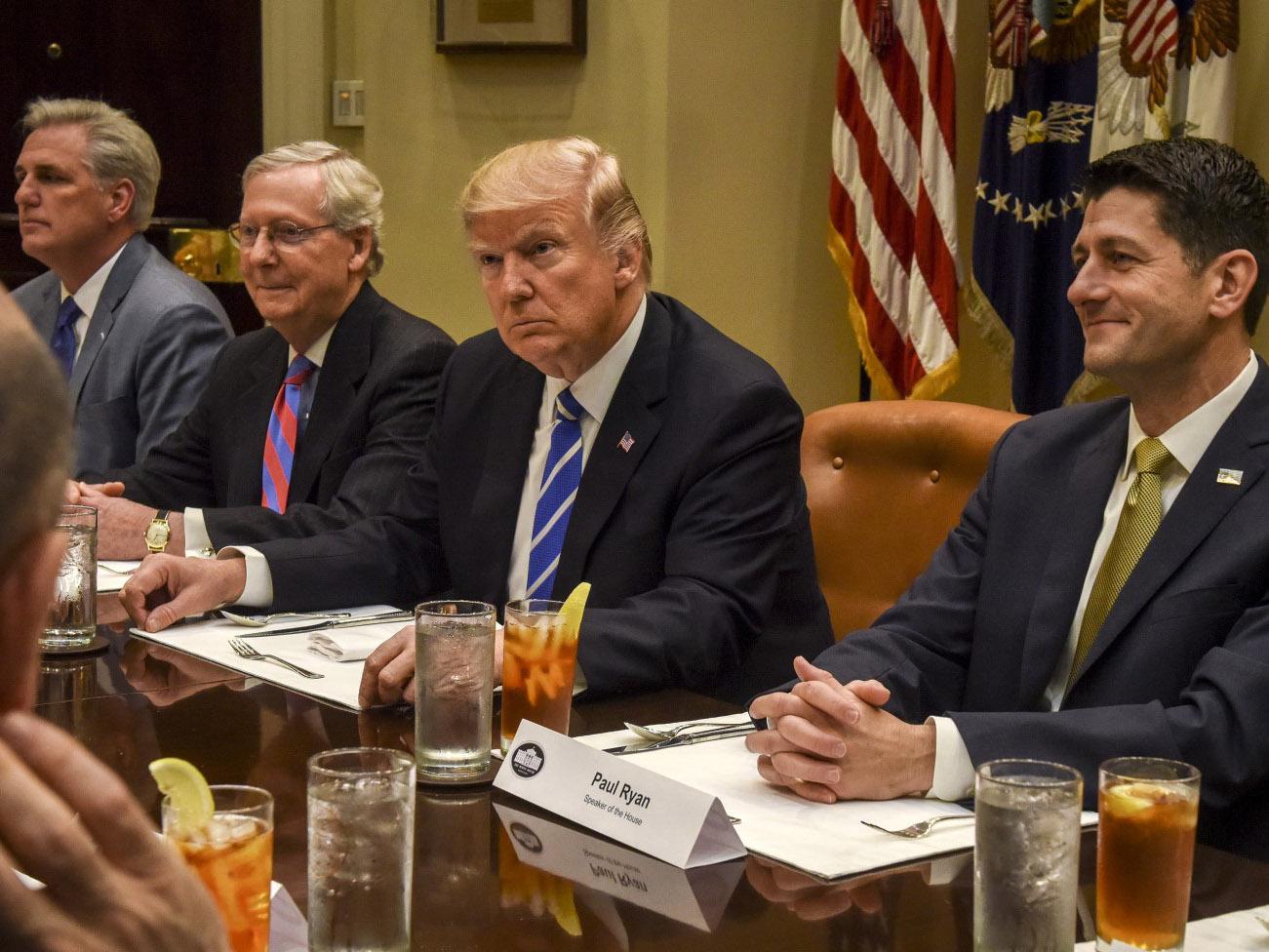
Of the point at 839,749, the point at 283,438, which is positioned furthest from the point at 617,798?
the point at 283,438

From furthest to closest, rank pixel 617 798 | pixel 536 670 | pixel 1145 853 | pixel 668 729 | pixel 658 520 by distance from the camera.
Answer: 1. pixel 658 520
2. pixel 668 729
3. pixel 536 670
4. pixel 617 798
5. pixel 1145 853

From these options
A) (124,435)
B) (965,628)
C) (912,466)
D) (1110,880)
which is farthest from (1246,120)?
(1110,880)

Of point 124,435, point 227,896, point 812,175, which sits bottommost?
point 124,435

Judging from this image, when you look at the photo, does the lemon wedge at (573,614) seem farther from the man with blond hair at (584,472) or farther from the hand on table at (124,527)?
the hand on table at (124,527)

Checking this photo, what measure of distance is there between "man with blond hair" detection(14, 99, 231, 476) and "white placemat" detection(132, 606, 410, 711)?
151cm

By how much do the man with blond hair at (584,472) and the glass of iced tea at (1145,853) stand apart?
3.33 ft

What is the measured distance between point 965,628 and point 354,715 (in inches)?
33.0

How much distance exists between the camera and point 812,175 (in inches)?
174

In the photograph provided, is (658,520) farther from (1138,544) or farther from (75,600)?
(75,600)

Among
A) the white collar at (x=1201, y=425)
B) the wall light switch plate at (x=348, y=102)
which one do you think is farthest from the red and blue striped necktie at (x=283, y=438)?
the wall light switch plate at (x=348, y=102)

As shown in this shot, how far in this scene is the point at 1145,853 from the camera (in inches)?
44.1

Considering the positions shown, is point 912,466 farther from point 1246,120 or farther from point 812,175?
point 812,175

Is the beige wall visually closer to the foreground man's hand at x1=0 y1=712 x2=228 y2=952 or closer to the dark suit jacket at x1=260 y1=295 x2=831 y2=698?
the dark suit jacket at x1=260 y1=295 x2=831 y2=698

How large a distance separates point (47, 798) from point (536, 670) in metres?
0.99
